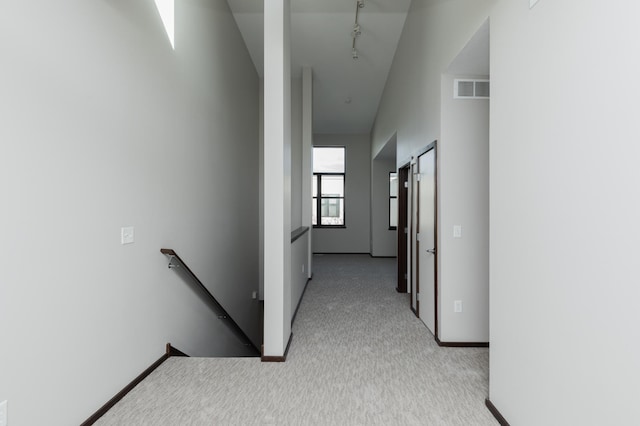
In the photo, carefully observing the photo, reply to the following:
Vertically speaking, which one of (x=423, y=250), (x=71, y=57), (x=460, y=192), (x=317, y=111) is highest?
(x=317, y=111)

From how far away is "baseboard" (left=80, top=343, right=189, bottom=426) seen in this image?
1.88 meters

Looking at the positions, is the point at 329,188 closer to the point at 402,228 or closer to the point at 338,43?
the point at 402,228

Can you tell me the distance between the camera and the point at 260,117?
20.9 feet

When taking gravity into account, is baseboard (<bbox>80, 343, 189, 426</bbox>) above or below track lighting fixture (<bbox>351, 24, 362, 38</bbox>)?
below

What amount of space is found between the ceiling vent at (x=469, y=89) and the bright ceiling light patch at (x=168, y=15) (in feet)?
8.56

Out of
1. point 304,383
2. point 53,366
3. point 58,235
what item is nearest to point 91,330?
point 53,366

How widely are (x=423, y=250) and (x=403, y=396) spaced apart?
1.80 metres

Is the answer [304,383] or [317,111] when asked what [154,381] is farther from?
[317,111]

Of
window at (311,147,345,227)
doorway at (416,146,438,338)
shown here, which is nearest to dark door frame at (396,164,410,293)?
doorway at (416,146,438,338)

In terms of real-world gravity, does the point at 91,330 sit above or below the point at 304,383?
above

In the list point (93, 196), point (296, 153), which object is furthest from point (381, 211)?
point (93, 196)

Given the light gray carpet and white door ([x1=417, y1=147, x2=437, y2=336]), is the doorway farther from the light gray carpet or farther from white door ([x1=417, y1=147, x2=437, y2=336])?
the light gray carpet

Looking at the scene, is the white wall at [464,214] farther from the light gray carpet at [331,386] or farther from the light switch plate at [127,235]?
the light switch plate at [127,235]

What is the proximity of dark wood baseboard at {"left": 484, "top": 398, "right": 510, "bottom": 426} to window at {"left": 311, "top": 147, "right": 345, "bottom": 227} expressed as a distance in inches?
299
